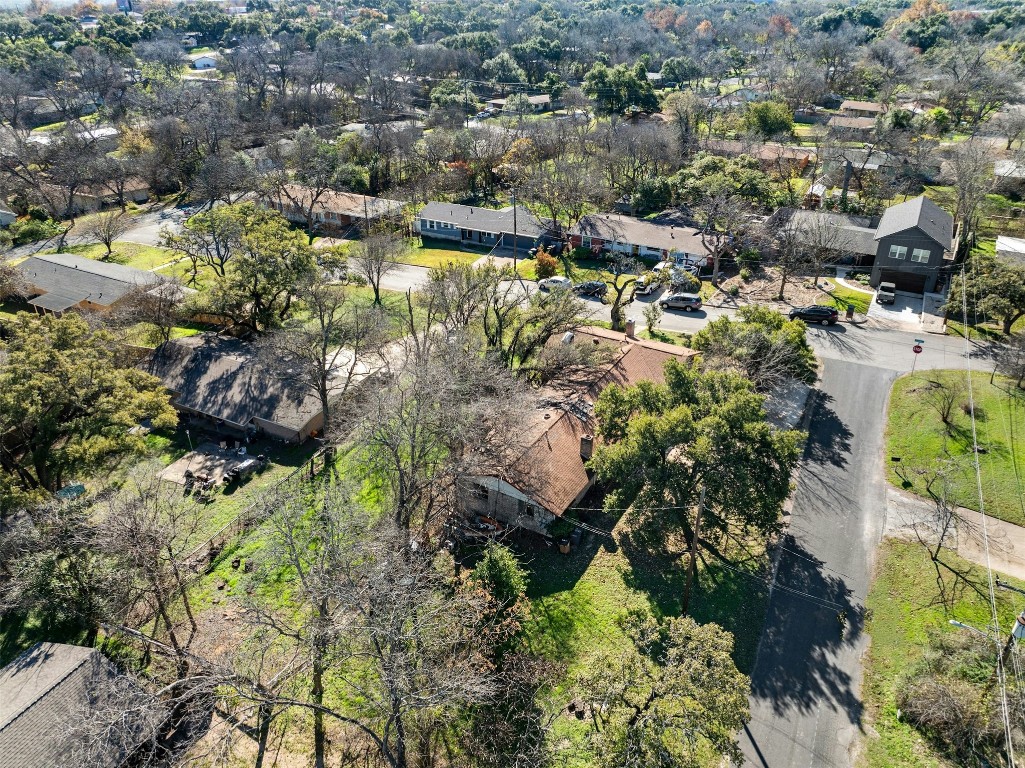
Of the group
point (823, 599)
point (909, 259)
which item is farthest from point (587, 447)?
point (909, 259)

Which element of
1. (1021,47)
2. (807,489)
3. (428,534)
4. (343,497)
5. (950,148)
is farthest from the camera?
(1021,47)

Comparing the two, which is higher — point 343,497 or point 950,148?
point 950,148

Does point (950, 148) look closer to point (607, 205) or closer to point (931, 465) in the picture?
point (607, 205)

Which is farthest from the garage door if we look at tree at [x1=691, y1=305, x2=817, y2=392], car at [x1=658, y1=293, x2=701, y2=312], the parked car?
tree at [x1=691, y1=305, x2=817, y2=392]

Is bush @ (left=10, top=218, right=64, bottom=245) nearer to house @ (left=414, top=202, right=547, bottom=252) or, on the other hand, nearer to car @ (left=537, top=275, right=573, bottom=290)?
house @ (left=414, top=202, right=547, bottom=252)

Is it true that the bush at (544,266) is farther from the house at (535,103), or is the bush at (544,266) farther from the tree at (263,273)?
the house at (535,103)

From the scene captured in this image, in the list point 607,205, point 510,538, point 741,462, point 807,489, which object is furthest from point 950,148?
point 510,538

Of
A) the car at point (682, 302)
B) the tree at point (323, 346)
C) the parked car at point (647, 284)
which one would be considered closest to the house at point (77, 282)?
the tree at point (323, 346)
